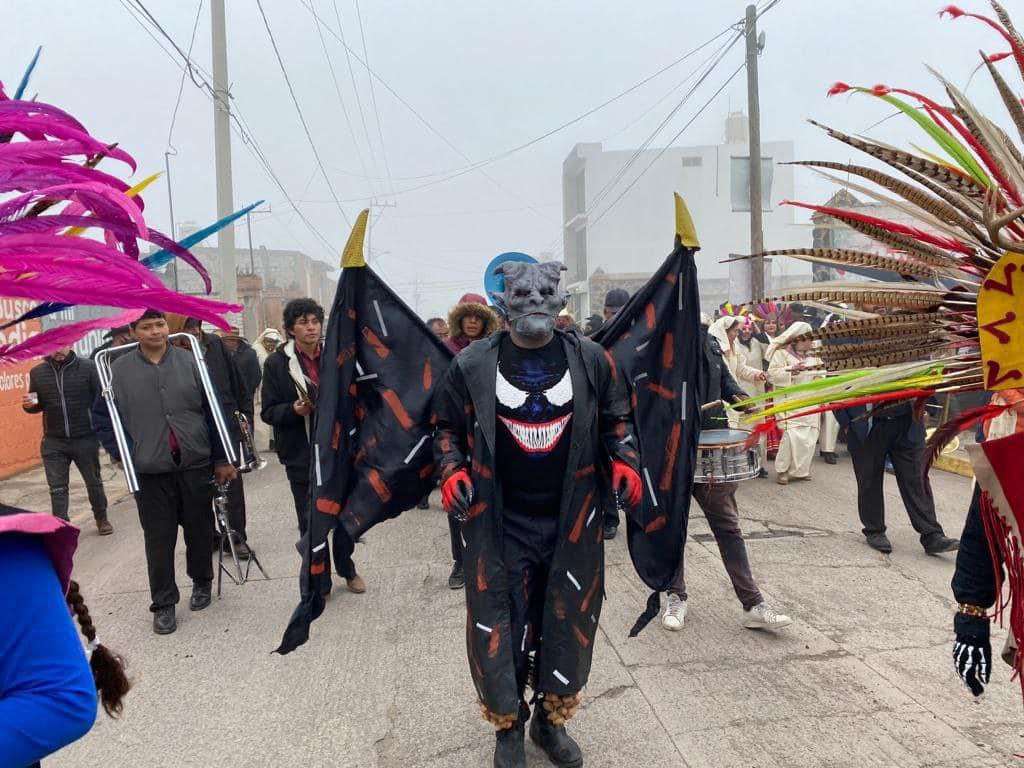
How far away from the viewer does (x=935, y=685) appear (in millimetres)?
3574

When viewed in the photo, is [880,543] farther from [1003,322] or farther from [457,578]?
[1003,322]

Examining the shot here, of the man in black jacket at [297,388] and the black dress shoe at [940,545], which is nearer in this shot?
the man in black jacket at [297,388]

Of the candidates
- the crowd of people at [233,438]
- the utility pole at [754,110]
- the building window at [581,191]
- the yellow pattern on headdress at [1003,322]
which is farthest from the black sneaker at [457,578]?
the building window at [581,191]

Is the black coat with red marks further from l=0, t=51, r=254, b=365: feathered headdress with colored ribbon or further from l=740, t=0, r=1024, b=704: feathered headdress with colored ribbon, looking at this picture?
l=0, t=51, r=254, b=365: feathered headdress with colored ribbon

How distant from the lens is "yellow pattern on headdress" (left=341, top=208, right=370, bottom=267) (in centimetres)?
289

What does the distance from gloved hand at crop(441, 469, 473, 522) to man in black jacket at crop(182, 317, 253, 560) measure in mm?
3180

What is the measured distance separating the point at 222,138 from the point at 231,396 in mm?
7969

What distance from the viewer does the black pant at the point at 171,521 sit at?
4.72 m

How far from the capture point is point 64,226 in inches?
51.0

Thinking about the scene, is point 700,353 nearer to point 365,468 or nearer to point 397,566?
point 365,468

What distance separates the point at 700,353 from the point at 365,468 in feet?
5.04

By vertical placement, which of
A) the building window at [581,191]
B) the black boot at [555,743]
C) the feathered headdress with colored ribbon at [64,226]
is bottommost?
the black boot at [555,743]

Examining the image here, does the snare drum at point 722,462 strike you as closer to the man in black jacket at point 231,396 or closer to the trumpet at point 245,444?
the man in black jacket at point 231,396

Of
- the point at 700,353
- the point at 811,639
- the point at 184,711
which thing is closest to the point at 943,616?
the point at 811,639
